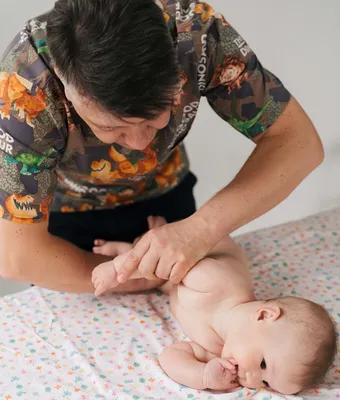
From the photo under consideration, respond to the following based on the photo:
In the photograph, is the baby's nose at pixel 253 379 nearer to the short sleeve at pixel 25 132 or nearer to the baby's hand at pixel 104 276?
the baby's hand at pixel 104 276

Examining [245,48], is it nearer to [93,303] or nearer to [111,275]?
[111,275]

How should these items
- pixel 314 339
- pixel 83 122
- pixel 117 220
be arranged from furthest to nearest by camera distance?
pixel 117 220 < pixel 83 122 < pixel 314 339

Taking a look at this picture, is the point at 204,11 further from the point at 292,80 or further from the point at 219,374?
the point at 292,80

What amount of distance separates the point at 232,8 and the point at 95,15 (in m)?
1.52

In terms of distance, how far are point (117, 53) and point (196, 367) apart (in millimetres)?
697

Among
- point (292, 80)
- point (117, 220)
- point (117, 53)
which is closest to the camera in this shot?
point (117, 53)

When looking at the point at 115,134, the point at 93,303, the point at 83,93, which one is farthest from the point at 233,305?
the point at 83,93

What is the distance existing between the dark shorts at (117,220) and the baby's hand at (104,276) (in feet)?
0.79

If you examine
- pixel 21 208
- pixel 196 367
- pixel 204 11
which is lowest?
pixel 196 367

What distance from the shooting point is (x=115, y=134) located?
42.4 inches

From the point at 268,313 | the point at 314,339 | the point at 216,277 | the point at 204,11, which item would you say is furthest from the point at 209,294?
the point at 204,11

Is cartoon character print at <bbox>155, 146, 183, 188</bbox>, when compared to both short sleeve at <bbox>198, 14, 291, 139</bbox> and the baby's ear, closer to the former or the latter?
short sleeve at <bbox>198, 14, 291, 139</bbox>

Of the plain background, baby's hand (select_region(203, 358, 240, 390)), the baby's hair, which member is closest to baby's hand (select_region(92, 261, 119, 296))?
baby's hand (select_region(203, 358, 240, 390))

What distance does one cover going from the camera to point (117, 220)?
163cm
